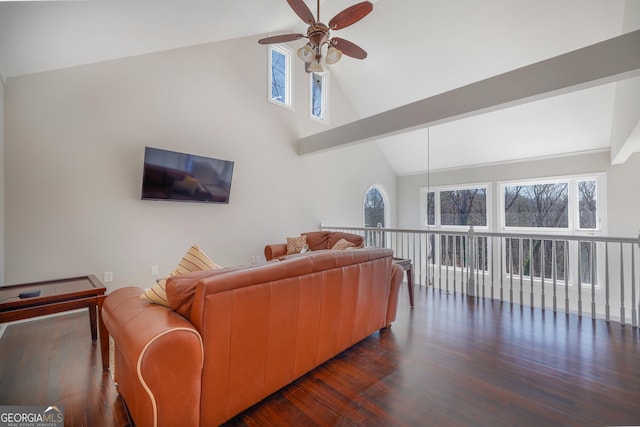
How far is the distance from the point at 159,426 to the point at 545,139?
656cm

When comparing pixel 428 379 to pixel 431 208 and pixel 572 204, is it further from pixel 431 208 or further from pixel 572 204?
pixel 431 208

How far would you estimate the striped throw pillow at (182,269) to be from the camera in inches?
60.9

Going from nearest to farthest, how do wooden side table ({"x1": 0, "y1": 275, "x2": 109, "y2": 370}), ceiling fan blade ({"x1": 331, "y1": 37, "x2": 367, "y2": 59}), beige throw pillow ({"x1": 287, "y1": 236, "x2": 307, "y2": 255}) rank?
1. wooden side table ({"x1": 0, "y1": 275, "x2": 109, "y2": 370})
2. ceiling fan blade ({"x1": 331, "y1": 37, "x2": 367, "y2": 59})
3. beige throw pillow ({"x1": 287, "y1": 236, "x2": 307, "y2": 255})

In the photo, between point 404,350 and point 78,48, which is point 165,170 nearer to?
point 78,48

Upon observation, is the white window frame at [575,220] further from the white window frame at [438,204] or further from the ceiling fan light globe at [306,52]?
the ceiling fan light globe at [306,52]

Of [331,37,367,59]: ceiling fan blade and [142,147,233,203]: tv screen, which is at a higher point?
[331,37,367,59]: ceiling fan blade

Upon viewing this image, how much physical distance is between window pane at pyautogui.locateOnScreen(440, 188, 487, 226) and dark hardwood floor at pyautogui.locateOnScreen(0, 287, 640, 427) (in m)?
3.72

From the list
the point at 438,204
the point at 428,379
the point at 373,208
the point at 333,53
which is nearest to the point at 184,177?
the point at 333,53

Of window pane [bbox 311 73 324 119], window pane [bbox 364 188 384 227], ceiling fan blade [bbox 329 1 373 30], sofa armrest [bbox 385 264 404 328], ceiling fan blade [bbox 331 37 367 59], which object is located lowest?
sofa armrest [bbox 385 264 404 328]

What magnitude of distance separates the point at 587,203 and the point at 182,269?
6.58m

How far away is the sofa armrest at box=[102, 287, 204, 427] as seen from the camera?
1.16 meters

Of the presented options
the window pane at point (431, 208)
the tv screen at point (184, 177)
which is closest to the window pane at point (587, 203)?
the window pane at point (431, 208)

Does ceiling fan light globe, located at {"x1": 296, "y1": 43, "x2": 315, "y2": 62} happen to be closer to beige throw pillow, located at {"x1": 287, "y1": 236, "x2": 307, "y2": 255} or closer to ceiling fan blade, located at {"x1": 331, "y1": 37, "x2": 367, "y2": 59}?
ceiling fan blade, located at {"x1": 331, "y1": 37, "x2": 367, "y2": 59}

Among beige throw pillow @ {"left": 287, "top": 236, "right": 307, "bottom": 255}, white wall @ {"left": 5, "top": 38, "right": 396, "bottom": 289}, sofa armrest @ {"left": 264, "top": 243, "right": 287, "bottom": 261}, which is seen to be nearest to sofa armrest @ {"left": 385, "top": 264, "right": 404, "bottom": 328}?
beige throw pillow @ {"left": 287, "top": 236, "right": 307, "bottom": 255}
